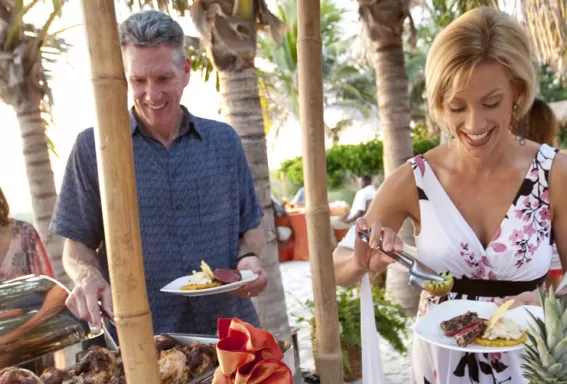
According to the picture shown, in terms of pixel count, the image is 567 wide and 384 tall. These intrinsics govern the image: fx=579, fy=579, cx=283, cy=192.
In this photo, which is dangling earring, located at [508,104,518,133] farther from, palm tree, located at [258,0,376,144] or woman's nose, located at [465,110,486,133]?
palm tree, located at [258,0,376,144]

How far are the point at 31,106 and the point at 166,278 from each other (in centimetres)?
313

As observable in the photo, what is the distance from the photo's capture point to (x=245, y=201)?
2.16 m

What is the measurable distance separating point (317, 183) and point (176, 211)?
835 millimetres

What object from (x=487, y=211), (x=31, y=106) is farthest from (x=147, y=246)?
(x=31, y=106)

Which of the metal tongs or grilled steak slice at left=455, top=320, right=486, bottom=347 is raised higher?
the metal tongs

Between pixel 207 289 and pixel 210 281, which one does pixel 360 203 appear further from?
→ pixel 207 289

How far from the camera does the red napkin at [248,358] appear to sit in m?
0.89

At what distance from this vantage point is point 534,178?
6.32 feet

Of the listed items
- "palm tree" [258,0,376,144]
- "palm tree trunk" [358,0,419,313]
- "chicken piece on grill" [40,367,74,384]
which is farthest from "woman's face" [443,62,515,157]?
"palm tree" [258,0,376,144]

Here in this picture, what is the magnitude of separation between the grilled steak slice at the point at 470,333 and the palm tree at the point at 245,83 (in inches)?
94.3

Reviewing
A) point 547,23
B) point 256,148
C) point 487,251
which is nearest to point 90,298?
point 487,251

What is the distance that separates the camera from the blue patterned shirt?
191 cm

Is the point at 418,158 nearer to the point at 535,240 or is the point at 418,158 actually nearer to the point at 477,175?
the point at 477,175

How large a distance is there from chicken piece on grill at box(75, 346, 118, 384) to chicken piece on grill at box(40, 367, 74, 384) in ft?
0.06
